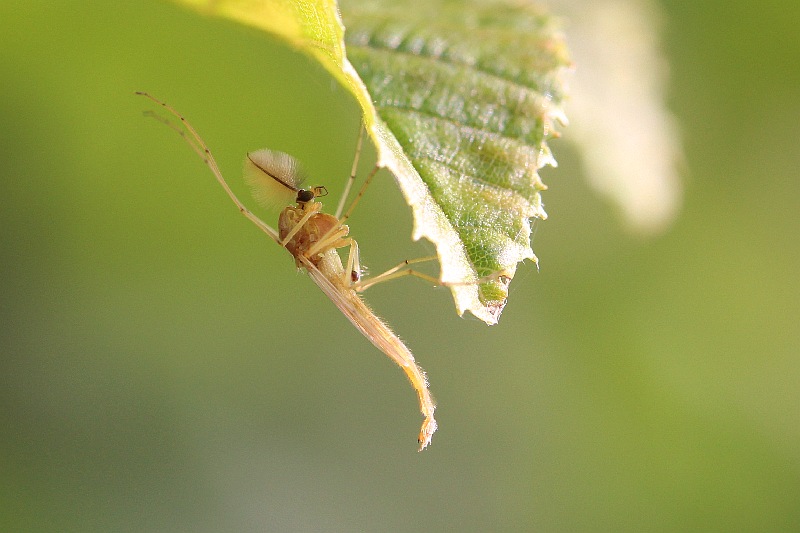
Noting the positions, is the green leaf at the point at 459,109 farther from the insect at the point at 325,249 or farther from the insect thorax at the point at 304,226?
the insect thorax at the point at 304,226

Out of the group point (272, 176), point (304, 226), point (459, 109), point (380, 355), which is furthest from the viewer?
point (380, 355)

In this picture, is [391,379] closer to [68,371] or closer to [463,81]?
[68,371]

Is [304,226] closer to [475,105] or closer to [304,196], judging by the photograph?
[304,196]

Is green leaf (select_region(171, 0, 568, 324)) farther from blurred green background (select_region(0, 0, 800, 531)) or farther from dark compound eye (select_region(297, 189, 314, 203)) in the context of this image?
blurred green background (select_region(0, 0, 800, 531))

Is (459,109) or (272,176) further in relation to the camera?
(272,176)

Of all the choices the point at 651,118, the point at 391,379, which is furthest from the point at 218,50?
→ the point at 391,379

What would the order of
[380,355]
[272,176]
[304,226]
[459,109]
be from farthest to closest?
[380,355]
[304,226]
[272,176]
[459,109]

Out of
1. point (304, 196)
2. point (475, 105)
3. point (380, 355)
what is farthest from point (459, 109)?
point (380, 355)
